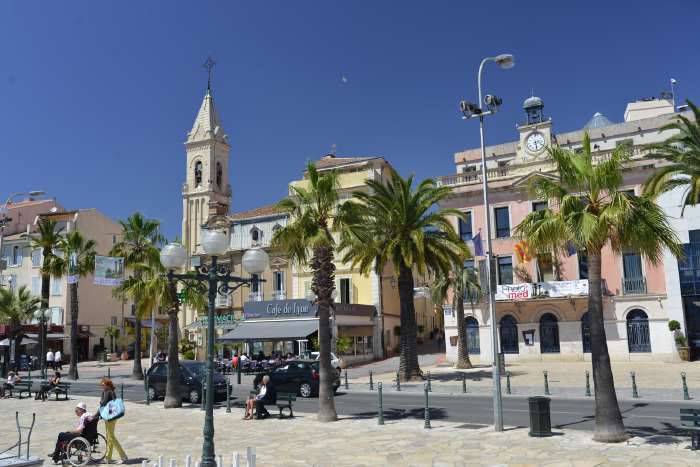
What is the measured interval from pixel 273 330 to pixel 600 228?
31217mm

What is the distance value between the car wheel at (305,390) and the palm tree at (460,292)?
11887mm

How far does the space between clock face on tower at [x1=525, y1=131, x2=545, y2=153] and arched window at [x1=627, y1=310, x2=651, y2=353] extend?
1302cm

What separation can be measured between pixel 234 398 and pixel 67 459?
552 inches

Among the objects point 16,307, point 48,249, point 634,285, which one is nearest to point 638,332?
point 634,285

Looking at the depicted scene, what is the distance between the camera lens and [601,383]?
13.4 m

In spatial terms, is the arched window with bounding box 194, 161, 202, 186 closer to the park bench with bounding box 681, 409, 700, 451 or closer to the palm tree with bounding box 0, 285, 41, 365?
the palm tree with bounding box 0, 285, 41, 365

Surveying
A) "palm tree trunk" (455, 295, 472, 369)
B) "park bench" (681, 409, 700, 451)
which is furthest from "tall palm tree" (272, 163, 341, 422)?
"palm tree trunk" (455, 295, 472, 369)

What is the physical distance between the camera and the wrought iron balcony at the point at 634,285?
3609 cm

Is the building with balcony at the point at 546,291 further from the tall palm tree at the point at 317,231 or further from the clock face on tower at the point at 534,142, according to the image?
the tall palm tree at the point at 317,231

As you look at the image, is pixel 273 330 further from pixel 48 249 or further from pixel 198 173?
pixel 198 173

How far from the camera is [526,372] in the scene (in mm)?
32125

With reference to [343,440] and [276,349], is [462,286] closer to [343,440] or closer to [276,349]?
[276,349]

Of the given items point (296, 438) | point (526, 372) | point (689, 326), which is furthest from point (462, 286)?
point (296, 438)

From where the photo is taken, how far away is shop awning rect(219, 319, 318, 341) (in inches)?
1587
